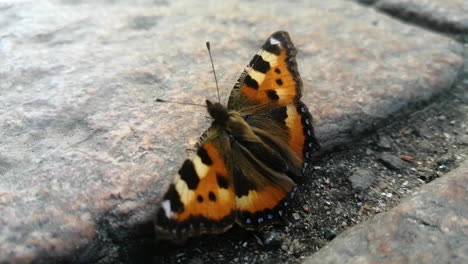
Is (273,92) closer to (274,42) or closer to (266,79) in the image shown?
(266,79)

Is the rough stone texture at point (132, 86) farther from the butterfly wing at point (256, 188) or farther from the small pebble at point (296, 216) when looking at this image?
the small pebble at point (296, 216)

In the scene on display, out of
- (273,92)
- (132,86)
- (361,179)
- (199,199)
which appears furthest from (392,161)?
(132,86)

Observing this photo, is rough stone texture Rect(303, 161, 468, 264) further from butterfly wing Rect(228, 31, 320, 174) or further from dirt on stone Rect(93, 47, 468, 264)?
butterfly wing Rect(228, 31, 320, 174)

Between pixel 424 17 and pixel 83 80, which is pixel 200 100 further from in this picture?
pixel 424 17

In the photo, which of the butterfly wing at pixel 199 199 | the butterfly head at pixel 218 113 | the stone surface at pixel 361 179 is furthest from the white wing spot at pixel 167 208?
the stone surface at pixel 361 179

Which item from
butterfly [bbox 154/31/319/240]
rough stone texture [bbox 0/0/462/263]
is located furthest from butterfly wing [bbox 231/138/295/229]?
rough stone texture [bbox 0/0/462/263]

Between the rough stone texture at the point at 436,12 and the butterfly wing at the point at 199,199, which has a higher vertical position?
the rough stone texture at the point at 436,12

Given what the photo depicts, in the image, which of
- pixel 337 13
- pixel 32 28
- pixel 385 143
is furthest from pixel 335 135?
pixel 32 28
